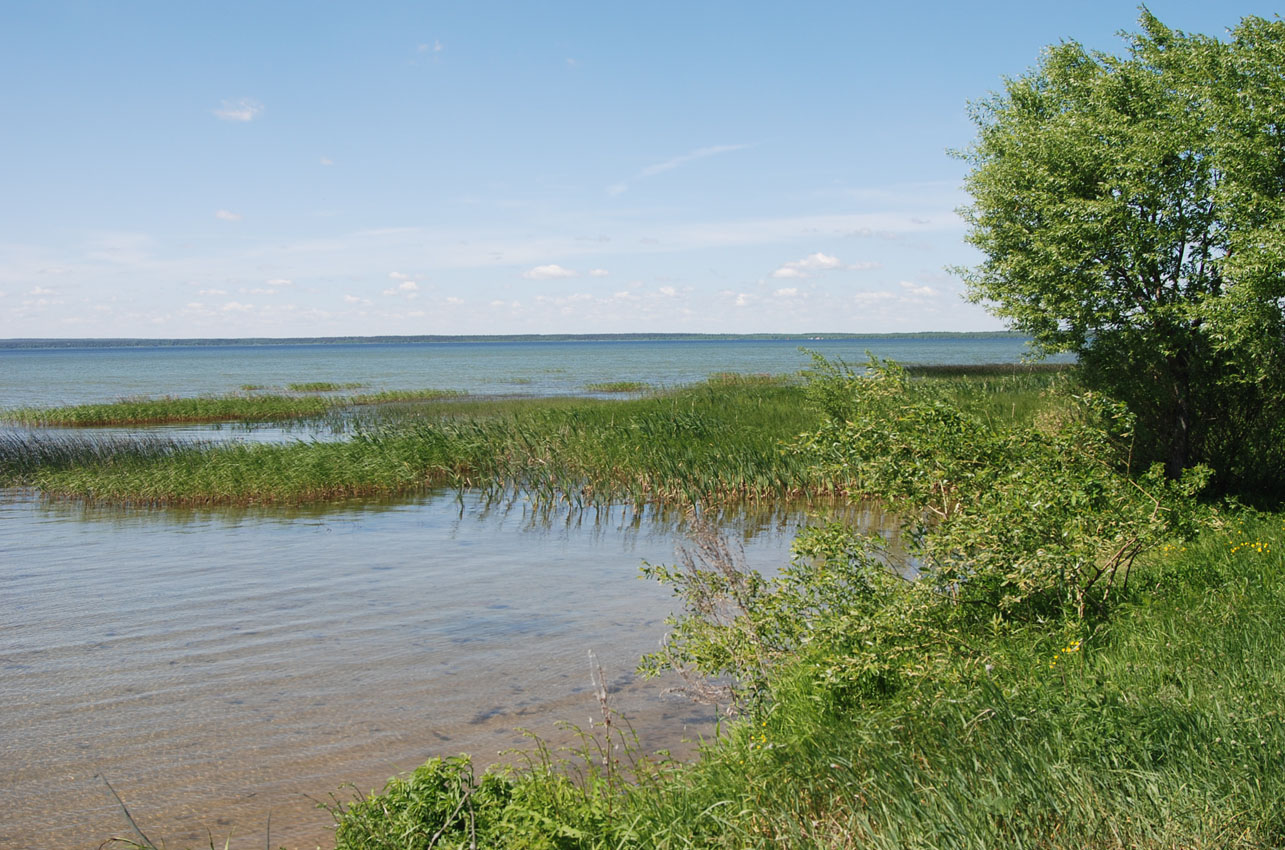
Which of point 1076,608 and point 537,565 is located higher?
point 1076,608

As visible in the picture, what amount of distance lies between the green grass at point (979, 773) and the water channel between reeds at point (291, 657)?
4.88ft

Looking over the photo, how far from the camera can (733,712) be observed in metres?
7.89

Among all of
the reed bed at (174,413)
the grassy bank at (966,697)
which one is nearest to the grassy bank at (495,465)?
the grassy bank at (966,697)

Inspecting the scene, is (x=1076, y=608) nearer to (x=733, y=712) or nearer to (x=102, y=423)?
(x=733, y=712)

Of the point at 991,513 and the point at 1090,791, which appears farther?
the point at 991,513

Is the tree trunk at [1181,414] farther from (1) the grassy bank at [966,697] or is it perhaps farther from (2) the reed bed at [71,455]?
(2) the reed bed at [71,455]

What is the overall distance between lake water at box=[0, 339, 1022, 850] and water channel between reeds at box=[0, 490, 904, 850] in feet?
0.10

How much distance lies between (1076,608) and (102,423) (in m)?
42.3

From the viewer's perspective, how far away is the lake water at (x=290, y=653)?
24.3ft

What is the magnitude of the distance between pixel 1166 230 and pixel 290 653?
14757 mm

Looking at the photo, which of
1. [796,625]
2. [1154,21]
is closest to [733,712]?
[796,625]

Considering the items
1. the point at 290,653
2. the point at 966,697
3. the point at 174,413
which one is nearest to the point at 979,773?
the point at 966,697

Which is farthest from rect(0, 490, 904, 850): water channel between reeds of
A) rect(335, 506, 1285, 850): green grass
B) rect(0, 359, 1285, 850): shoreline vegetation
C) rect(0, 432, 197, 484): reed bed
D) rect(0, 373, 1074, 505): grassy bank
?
rect(0, 432, 197, 484): reed bed

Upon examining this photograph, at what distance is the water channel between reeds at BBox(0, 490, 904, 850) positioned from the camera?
738cm
